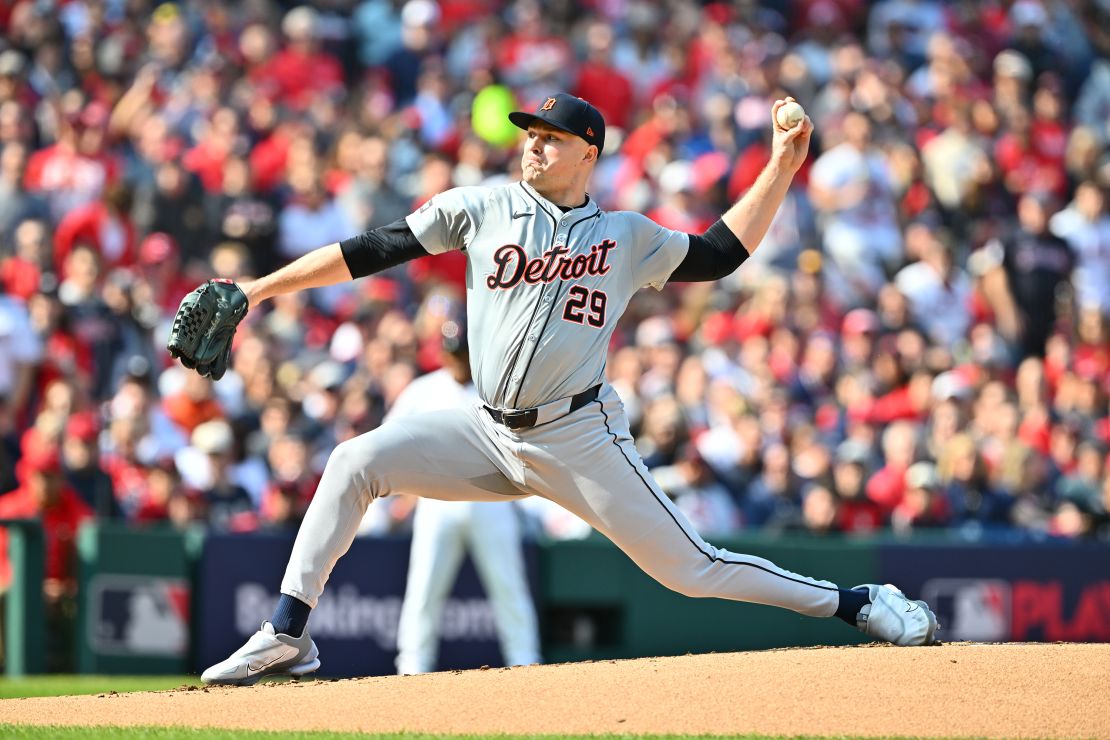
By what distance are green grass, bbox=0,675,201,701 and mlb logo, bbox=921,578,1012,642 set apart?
450cm

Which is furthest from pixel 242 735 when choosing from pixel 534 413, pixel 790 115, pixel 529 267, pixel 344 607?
pixel 344 607

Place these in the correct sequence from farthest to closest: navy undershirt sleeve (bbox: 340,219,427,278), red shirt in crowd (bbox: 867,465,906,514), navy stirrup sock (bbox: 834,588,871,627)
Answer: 1. red shirt in crowd (bbox: 867,465,906,514)
2. navy stirrup sock (bbox: 834,588,871,627)
3. navy undershirt sleeve (bbox: 340,219,427,278)

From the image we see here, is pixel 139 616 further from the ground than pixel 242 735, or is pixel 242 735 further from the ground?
pixel 242 735

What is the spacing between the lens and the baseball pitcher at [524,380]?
5.50 metres

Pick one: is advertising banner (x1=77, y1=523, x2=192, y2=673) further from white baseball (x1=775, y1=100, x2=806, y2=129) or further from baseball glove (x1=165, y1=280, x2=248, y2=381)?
white baseball (x1=775, y1=100, x2=806, y2=129)

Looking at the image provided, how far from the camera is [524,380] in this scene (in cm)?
550

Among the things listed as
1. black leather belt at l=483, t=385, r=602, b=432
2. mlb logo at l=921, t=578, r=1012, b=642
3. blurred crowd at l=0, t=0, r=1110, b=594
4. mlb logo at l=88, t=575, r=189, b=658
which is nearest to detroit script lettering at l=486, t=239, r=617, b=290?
black leather belt at l=483, t=385, r=602, b=432

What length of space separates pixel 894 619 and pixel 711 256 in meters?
1.52

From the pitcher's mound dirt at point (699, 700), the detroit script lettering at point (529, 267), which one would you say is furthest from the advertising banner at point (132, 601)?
the detroit script lettering at point (529, 267)

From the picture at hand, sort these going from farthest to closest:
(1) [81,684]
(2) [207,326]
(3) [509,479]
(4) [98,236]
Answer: (4) [98,236], (1) [81,684], (3) [509,479], (2) [207,326]

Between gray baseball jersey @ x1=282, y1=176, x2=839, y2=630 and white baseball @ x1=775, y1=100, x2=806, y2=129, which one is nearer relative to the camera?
gray baseball jersey @ x1=282, y1=176, x2=839, y2=630

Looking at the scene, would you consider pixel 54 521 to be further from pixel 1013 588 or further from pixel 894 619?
pixel 1013 588

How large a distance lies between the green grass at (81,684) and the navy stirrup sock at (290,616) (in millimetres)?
2699

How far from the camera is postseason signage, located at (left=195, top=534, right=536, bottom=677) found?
985 centimetres
